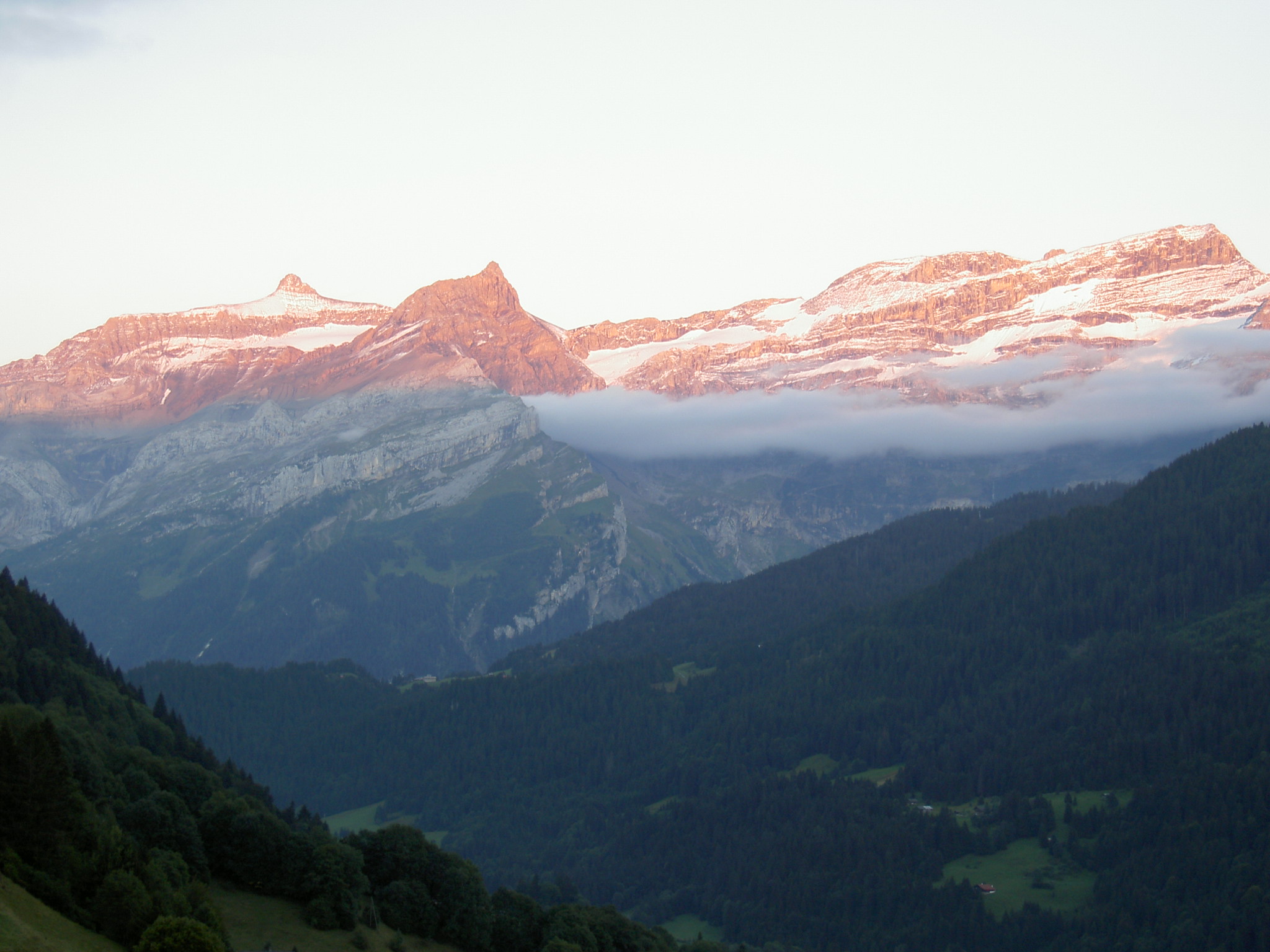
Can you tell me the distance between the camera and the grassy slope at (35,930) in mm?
76000

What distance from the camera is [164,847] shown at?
10888 centimetres

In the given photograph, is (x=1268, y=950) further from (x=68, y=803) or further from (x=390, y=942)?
(x=68, y=803)

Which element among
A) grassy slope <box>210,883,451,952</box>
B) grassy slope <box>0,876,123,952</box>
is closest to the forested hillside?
grassy slope <box>210,883,451,952</box>

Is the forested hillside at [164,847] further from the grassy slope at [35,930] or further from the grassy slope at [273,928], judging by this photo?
the grassy slope at [35,930]

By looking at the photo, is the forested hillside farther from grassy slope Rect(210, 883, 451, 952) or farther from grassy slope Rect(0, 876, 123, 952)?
grassy slope Rect(0, 876, 123, 952)

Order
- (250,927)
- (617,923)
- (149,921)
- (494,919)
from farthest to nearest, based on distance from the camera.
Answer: (617,923), (494,919), (250,927), (149,921)

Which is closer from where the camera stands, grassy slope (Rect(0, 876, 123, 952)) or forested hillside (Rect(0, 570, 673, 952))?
grassy slope (Rect(0, 876, 123, 952))

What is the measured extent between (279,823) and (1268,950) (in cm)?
13548

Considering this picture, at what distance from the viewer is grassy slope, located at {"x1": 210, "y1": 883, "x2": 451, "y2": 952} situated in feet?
342

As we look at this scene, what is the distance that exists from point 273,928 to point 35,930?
97.7 ft

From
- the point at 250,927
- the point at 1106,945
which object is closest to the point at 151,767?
the point at 250,927

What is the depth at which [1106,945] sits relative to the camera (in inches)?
7672

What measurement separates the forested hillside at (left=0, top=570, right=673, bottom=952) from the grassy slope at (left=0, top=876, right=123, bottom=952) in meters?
2.69

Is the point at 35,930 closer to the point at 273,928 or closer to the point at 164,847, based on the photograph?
the point at 164,847
